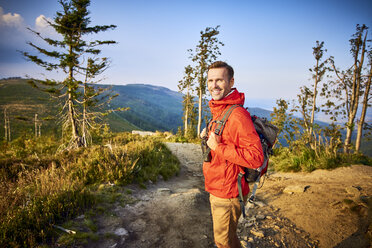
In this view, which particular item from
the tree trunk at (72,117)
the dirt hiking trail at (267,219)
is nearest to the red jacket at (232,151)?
the dirt hiking trail at (267,219)

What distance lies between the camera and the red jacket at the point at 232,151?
1.67 m

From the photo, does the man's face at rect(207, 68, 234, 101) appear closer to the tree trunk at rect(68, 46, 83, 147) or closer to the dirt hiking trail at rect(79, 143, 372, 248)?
the dirt hiking trail at rect(79, 143, 372, 248)

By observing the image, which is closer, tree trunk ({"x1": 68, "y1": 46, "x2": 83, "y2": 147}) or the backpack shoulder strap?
the backpack shoulder strap

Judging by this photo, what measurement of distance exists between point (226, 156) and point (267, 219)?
10.1 ft

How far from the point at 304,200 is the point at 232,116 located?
4.05m

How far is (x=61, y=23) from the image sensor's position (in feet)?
35.0

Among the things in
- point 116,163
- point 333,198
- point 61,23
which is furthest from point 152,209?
point 61,23

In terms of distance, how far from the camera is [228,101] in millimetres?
1951

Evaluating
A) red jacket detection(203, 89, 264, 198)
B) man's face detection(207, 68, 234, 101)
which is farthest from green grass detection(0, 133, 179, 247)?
man's face detection(207, 68, 234, 101)

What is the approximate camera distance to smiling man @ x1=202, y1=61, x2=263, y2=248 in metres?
1.76

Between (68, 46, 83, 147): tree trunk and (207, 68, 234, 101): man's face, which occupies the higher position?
(207, 68, 234, 101): man's face

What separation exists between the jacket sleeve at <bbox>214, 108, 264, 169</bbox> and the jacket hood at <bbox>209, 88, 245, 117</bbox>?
15cm

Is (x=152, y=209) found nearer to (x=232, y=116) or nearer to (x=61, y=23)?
(x=232, y=116)

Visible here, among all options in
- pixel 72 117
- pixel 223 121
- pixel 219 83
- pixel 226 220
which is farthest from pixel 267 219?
pixel 72 117
